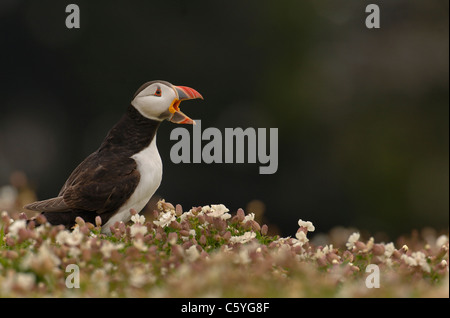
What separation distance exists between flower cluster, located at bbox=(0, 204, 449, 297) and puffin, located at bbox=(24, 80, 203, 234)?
34 centimetres

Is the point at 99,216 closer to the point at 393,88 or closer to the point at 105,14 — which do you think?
the point at 105,14

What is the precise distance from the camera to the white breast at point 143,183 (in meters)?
5.63

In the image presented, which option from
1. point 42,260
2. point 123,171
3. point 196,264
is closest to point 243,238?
point 196,264

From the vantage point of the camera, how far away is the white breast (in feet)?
18.5

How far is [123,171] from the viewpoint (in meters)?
5.64

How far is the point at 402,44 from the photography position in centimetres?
1368

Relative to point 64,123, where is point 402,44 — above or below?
above

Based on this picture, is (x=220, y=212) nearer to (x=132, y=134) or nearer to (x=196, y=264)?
(x=132, y=134)

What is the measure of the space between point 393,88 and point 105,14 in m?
6.04

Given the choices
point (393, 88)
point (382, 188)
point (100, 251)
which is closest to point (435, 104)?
point (393, 88)

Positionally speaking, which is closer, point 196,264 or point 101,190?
point 196,264

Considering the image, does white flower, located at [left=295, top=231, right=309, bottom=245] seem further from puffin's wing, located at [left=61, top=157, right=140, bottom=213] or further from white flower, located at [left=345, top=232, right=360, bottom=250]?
puffin's wing, located at [left=61, top=157, right=140, bottom=213]

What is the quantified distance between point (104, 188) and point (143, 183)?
33 centimetres
